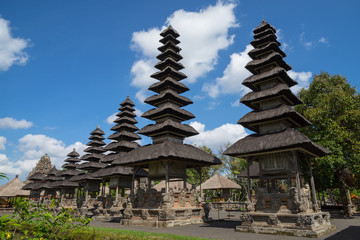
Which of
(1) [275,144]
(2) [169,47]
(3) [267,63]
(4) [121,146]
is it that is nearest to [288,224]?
(1) [275,144]

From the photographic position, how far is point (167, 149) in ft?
62.6

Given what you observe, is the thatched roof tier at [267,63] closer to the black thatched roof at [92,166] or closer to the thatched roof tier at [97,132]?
the black thatched roof at [92,166]

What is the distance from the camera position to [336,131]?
21.7m

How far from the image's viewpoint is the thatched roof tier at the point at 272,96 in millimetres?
16869

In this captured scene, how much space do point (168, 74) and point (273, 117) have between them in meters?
12.3

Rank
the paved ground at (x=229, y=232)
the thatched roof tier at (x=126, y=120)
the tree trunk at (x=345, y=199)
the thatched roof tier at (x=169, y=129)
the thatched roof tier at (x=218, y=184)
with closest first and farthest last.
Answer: the paved ground at (x=229, y=232)
the thatched roof tier at (x=169, y=129)
the tree trunk at (x=345, y=199)
the thatched roof tier at (x=126, y=120)
the thatched roof tier at (x=218, y=184)

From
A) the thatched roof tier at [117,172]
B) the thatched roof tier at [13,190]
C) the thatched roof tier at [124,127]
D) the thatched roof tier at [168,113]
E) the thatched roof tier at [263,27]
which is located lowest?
the thatched roof tier at [13,190]

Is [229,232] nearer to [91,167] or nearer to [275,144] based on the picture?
[275,144]

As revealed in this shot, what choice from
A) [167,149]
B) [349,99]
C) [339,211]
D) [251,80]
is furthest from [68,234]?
[339,211]

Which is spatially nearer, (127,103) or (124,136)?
(124,136)

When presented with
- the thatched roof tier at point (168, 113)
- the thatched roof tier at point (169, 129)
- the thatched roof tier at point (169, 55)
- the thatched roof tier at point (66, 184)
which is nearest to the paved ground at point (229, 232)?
the thatched roof tier at point (169, 129)

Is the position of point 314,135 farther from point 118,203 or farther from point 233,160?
point 233,160

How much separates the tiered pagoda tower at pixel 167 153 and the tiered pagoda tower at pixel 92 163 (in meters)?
13.2

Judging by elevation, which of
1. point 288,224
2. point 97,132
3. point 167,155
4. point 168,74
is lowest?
point 288,224
